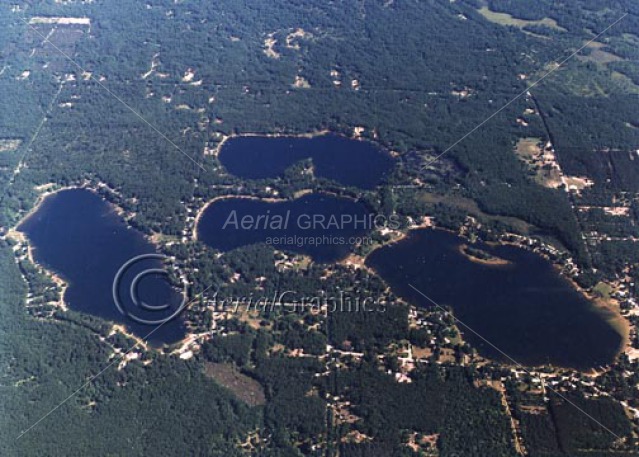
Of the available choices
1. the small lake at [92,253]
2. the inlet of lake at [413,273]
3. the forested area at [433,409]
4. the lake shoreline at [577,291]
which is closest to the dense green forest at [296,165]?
the forested area at [433,409]

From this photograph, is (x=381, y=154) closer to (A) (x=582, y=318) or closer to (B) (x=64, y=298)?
(A) (x=582, y=318)

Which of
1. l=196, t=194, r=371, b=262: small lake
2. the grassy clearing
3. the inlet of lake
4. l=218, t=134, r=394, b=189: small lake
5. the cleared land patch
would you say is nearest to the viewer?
the cleared land patch

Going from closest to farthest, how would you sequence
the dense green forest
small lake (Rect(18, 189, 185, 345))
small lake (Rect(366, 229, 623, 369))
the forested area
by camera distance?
1. the forested area
2. the dense green forest
3. small lake (Rect(366, 229, 623, 369))
4. small lake (Rect(18, 189, 185, 345))

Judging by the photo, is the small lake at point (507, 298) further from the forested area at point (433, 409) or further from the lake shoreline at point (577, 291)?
the forested area at point (433, 409)

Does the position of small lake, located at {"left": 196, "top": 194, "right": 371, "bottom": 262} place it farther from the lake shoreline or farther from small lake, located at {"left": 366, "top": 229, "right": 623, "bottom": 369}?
small lake, located at {"left": 366, "top": 229, "right": 623, "bottom": 369}

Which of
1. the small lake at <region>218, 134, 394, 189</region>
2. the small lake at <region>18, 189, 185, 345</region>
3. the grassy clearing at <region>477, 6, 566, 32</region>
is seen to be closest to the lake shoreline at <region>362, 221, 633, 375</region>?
the small lake at <region>218, 134, 394, 189</region>

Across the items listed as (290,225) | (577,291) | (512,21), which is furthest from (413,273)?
(512,21)

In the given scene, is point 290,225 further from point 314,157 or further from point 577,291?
point 577,291
